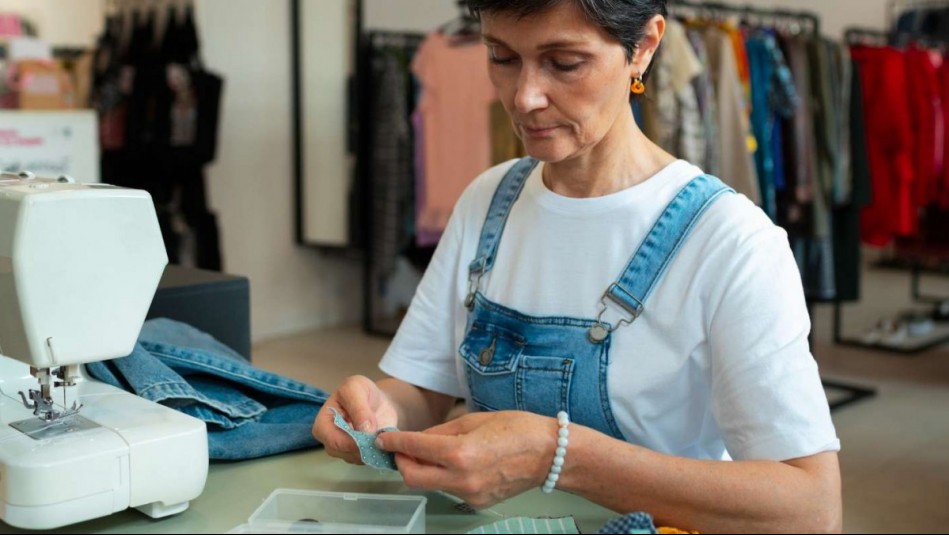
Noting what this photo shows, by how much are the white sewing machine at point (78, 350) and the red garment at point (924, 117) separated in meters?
4.26

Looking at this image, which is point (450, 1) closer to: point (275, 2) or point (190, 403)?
point (275, 2)

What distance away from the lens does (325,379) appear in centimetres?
455

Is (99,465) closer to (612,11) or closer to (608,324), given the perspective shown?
(608,324)

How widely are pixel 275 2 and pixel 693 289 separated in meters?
4.30

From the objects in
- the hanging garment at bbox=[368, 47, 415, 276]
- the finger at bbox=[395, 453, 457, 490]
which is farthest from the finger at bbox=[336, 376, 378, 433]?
the hanging garment at bbox=[368, 47, 415, 276]

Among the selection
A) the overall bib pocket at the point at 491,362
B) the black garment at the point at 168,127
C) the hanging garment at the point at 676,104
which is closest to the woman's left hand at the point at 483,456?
the overall bib pocket at the point at 491,362

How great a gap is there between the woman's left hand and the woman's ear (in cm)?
51

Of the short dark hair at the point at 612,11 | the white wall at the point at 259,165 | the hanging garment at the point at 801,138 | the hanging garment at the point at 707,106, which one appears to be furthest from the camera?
the white wall at the point at 259,165

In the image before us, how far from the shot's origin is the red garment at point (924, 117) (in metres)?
4.77

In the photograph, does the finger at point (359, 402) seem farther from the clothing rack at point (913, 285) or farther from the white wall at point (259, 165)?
the white wall at point (259, 165)

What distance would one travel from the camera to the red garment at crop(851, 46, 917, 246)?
4.61 meters

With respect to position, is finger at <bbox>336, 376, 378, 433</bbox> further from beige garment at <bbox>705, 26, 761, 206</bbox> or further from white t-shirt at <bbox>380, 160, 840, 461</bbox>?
beige garment at <bbox>705, 26, 761, 206</bbox>

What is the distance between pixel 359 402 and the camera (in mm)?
1368

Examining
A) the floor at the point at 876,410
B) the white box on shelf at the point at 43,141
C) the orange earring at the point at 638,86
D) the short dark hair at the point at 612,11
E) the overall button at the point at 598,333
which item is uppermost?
the short dark hair at the point at 612,11
